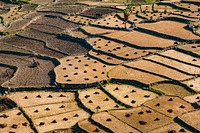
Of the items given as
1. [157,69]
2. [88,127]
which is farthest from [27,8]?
[88,127]

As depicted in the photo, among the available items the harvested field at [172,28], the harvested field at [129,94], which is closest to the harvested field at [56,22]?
the harvested field at [172,28]

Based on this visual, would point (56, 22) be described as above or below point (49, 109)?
above

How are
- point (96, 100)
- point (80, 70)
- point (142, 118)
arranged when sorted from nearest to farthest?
point (142, 118), point (96, 100), point (80, 70)

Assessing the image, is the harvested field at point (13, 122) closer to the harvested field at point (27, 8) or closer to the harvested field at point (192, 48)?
the harvested field at point (192, 48)

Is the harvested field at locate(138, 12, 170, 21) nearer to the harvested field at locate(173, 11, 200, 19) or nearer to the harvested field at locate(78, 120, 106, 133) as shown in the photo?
the harvested field at locate(173, 11, 200, 19)

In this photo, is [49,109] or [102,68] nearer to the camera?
[49,109]

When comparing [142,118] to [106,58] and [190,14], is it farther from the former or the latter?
[190,14]

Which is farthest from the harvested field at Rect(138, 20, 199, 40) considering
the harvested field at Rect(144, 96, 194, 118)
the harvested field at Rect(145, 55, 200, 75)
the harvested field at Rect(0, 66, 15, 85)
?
the harvested field at Rect(0, 66, 15, 85)
